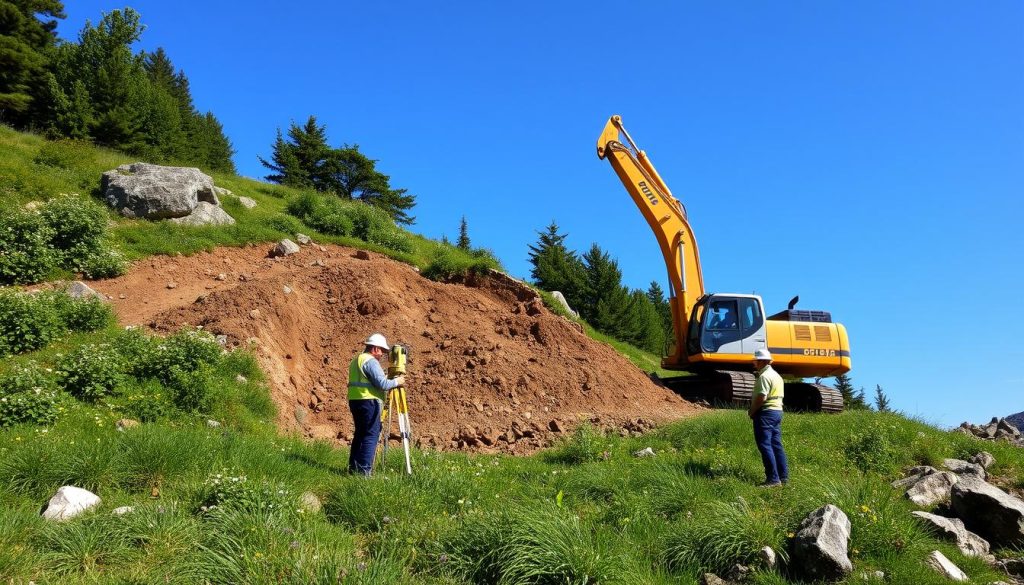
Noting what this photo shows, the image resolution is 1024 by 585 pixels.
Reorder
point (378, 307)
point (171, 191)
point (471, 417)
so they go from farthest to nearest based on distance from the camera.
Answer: point (171, 191) < point (378, 307) < point (471, 417)

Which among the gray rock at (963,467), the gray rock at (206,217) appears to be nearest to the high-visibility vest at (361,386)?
the gray rock at (963,467)

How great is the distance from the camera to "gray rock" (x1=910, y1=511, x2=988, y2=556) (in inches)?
199

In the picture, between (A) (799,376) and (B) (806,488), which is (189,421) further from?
(A) (799,376)

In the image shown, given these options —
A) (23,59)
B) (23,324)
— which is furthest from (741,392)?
(23,59)

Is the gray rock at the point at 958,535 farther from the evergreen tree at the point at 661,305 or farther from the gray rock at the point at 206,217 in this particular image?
the evergreen tree at the point at 661,305

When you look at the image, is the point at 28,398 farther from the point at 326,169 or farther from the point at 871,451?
the point at 326,169

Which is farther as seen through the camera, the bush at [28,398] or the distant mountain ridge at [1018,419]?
the distant mountain ridge at [1018,419]

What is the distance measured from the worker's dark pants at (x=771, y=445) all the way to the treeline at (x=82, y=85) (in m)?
25.7

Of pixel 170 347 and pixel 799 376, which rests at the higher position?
pixel 799 376

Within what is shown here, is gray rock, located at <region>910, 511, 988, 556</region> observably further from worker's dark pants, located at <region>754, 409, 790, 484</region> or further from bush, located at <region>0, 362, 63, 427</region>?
bush, located at <region>0, 362, 63, 427</region>

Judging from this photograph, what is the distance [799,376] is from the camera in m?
14.3

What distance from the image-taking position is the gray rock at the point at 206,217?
15427 mm

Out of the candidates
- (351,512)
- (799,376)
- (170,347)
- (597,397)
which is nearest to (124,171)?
(170,347)

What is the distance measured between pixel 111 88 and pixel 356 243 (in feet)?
64.3
